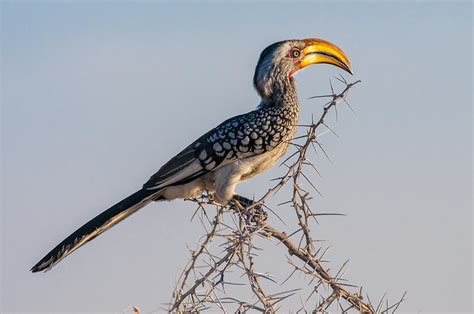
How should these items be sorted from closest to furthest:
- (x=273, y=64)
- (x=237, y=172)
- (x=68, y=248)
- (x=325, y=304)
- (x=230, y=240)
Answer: (x=325, y=304), (x=230, y=240), (x=68, y=248), (x=237, y=172), (x=273, y=64)

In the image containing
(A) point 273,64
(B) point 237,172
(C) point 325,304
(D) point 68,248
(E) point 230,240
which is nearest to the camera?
(C) point 325,304

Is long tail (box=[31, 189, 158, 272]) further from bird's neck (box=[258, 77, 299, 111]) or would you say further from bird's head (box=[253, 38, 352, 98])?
bird's head (box=[253, 38, 352, 98])

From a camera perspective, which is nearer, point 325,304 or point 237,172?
point 325,304

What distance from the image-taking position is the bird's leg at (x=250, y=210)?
15.6 feet

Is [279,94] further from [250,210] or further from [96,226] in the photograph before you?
[96,226]

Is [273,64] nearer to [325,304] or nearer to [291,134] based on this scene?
[291,134]

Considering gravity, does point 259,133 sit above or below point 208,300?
above

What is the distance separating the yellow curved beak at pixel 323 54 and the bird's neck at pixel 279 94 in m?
0.19

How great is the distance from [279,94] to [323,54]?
448mm

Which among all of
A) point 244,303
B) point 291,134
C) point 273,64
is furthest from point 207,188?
point 244,303

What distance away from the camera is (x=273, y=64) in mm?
6328

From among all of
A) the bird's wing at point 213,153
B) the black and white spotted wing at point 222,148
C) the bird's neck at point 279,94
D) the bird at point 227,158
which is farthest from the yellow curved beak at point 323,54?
the bird's wing at point 213,153

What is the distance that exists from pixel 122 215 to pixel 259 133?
1.13 meters

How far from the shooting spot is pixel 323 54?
246 inches
